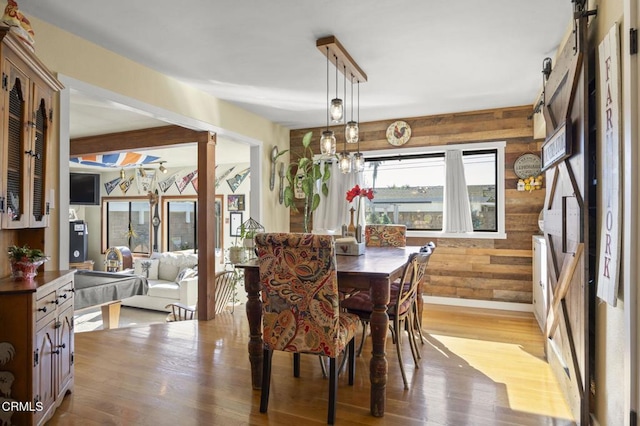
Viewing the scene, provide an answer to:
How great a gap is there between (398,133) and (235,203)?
4062 mm

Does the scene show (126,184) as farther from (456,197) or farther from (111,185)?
(456,197)

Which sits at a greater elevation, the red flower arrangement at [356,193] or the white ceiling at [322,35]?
the white ceiling at [322,35]

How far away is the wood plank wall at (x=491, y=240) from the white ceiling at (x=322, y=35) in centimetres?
54

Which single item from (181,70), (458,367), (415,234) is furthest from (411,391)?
(181,70)

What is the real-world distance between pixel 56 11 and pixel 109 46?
514 mm

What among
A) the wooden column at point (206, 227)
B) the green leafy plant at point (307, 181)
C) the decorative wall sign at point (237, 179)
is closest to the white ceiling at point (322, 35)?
the wooden column at point (206, 227)

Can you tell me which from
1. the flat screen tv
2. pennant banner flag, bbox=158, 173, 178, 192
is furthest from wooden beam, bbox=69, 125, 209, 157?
the flat screen tv

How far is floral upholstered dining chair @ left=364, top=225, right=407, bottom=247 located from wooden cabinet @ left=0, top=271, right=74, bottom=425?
2896 mm

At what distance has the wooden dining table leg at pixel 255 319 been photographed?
246cm

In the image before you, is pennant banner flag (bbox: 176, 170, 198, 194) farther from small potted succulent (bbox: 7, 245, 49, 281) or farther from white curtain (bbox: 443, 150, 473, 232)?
small potted succulent (bbox: 7, 245, 49, 281)

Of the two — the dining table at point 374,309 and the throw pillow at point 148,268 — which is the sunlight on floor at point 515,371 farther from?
the throw pillow at point 148,268

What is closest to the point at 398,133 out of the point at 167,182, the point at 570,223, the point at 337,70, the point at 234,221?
the point at 337,70

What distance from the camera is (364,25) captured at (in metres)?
2.66

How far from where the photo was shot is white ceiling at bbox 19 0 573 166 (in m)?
2.46
